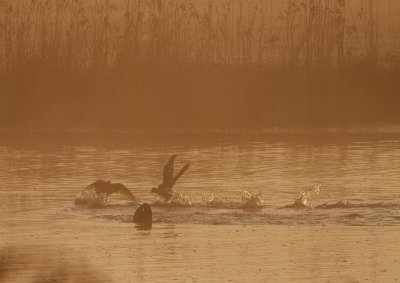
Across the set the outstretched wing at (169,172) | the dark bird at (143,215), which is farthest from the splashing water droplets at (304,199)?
the dark bird at (143,215)

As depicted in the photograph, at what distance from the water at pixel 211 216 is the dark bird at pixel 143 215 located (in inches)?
5.2

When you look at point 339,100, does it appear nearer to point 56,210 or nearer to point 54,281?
point 56,210

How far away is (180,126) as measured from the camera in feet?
139

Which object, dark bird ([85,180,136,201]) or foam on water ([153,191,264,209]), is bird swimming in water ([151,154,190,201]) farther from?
dark bird ([85,180,136,201])

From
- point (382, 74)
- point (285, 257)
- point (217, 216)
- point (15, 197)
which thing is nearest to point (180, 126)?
point (382, 74)

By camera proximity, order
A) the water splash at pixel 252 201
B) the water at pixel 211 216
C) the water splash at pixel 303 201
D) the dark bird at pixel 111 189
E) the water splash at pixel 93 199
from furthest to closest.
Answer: the water splash at pixel 93 199 → the water splash at pixel 303 201 → the water splash at pixel 252 201 → the dark bird at pixel 111 189 → the water at pixel 211 216

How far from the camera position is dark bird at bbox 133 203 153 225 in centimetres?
2002

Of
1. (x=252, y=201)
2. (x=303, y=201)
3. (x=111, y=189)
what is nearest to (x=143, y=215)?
(x=111, y=189)

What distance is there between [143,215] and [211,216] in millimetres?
1435

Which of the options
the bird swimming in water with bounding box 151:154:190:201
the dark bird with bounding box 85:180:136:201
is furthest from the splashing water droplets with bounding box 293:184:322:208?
the dark bird with bounding box 85:180:136:201

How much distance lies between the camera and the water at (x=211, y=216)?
15.8m

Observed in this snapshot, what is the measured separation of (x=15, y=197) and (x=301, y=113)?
19879mm

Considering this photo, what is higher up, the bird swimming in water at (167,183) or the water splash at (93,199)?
the bird swimming in water at (167,183)

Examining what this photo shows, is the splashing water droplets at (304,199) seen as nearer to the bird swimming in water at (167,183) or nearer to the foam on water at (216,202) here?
the foam on water at (216,202)
